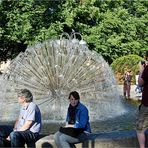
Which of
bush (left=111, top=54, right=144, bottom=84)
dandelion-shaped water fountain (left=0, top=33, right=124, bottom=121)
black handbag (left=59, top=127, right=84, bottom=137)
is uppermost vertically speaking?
bush (left=111, top=54, right=144, bottom=84)

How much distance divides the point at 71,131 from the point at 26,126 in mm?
695

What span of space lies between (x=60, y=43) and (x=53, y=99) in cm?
190

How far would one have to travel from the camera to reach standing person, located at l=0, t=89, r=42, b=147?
23.6 ft

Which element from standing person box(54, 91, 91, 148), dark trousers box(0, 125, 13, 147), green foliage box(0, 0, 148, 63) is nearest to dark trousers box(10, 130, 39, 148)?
dark trousers box(0, 125, 13, 147)

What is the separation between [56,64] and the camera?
14.5 metres

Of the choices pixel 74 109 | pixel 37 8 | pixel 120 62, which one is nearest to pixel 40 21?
pixel 37 8

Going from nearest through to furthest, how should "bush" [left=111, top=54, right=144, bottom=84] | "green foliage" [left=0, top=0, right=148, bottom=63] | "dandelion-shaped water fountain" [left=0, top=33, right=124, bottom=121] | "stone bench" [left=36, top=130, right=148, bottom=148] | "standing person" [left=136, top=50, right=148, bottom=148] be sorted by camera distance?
"standing person" [left=136, top=50, right=148, bottom=148] < "stone bench" [left=36, top=130, right=148, bottom=148] < "dandelion-shaped water fountain" [left=0, top=33, right=124, bottom=121] < "bush" [left=111, top=54, right=144, bottom=84] < "green foliage" [left=0, top=0, right=148, bottom=63]

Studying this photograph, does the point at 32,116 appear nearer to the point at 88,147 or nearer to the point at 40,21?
the point at 88,147

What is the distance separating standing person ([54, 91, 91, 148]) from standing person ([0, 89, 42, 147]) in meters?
0.39

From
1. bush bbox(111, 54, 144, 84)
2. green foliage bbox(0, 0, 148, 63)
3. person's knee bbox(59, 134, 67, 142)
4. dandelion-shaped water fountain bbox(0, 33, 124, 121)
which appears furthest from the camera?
green foliage bbox(0, 0, 148, 63)

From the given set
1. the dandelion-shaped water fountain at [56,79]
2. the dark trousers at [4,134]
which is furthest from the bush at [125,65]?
the dark trousers at [4,134]

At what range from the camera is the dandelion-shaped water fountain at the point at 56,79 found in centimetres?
1422

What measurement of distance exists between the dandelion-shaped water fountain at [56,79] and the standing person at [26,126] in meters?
6.29

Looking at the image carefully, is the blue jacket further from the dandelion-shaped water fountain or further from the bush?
the bush
